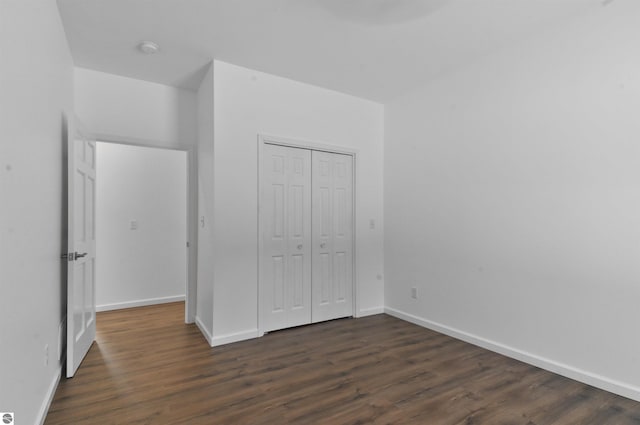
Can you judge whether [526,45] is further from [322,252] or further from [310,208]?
[322,252]

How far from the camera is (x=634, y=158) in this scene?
A: 2283mm

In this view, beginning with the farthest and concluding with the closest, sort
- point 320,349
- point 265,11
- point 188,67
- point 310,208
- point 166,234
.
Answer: point 166,234, point 310,208, point 188,67, point 320,349, point 265,11

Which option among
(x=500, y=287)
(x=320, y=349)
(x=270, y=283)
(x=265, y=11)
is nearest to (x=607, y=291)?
(x=500, y=287)

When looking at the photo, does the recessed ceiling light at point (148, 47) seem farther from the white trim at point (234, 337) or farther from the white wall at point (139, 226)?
the white trim at point (234, 337)

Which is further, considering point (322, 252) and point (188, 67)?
point (322, 252)

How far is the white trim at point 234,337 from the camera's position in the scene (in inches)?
124

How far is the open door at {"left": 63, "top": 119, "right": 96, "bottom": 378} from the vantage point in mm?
2496

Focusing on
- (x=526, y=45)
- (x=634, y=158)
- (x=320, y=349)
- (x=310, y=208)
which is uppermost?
(x=526, y=45)

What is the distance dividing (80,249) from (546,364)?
394 centimetres

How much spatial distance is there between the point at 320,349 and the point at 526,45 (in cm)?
328

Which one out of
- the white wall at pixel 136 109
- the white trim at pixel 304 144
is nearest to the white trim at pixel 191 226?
the white wall at pixel 136 109

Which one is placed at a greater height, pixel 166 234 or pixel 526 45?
pixel 526 45

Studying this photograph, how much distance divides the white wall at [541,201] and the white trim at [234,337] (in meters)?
1.87

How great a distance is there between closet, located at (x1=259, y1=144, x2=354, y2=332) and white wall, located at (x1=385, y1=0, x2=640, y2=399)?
0.87 m
